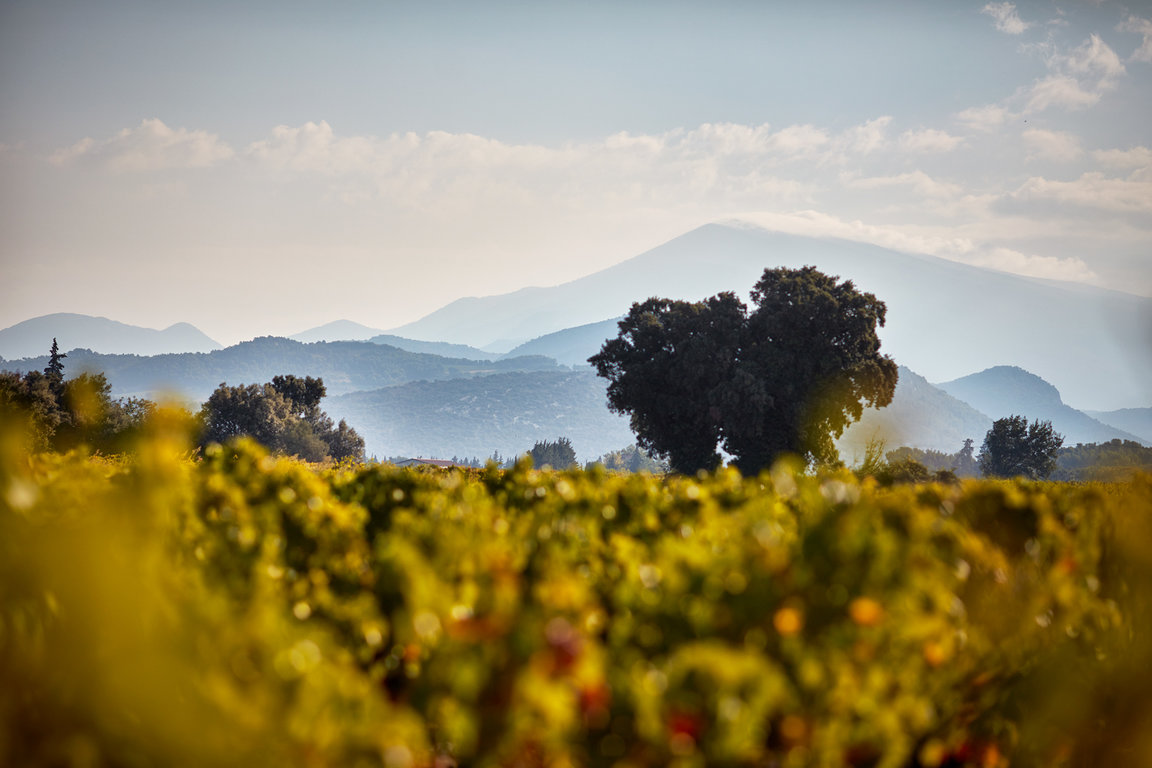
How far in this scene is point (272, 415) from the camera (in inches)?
2574

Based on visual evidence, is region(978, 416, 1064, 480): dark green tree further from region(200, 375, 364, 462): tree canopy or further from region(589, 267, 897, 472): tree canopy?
region(200, 375, 364, 462): tree canopy

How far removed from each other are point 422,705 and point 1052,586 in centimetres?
232

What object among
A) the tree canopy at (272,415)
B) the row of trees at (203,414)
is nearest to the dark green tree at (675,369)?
the row of trees at (203,414)

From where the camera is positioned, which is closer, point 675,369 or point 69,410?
point 675,369

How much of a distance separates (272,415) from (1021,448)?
7412 centimetres

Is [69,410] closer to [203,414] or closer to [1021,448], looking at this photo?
[203,414]

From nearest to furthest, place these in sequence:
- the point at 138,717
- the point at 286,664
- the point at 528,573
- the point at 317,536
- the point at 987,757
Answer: the point at 138,717 < the point at 286,664 < the point at 528,573 < the point at 987,757 < the point at 317,536

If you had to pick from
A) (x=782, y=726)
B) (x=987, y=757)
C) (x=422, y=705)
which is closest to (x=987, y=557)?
(x=987, y=757)

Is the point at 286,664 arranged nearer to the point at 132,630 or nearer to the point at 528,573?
the point at 132,630

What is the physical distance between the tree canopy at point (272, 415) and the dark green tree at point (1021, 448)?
6532cm

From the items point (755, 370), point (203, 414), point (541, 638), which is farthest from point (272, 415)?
point (541, 638)

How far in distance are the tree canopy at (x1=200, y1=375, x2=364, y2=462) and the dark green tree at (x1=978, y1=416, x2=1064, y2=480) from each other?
214 ft

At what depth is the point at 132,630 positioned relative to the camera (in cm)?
139

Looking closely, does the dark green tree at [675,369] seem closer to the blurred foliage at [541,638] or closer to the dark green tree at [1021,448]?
the blurred foliage at [541,638]
